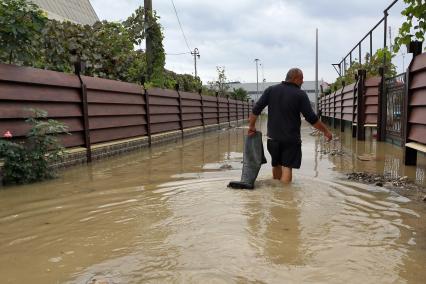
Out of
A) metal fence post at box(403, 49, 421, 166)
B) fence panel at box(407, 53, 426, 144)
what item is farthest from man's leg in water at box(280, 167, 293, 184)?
metal fence post at box(403, 49, 421, 166)

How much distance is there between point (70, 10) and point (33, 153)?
2675cm

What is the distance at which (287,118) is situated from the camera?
5.90 meters

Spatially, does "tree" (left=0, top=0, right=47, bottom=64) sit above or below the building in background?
below

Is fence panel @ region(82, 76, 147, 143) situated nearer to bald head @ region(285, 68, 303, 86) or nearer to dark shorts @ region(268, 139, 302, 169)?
dark shorts @ region(268, 139, 302, 169)

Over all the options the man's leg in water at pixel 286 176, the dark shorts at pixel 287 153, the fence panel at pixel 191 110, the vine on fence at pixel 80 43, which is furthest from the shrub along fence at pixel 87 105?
the man's leg in water at pixel 286 176

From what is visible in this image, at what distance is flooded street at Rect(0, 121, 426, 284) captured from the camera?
284 centimetres

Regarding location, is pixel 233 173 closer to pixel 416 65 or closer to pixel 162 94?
pixel 416 65

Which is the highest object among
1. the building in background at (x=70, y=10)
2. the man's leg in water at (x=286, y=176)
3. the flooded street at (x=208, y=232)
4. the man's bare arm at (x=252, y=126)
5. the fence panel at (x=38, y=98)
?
the building in background at (x=70, y=10)

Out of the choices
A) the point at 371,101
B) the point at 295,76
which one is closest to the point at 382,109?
the point at 371,101

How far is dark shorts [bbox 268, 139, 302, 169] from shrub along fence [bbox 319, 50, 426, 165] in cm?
214

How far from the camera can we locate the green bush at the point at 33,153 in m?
5.98

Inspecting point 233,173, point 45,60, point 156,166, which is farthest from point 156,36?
point 233,173

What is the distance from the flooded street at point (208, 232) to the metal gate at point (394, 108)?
3743 millimetres

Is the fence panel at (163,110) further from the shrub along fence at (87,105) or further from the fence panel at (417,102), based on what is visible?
the fence panel at (417,102)
